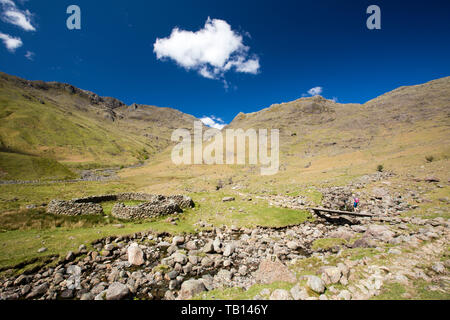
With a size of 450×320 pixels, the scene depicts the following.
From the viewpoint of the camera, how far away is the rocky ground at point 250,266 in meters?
7.01

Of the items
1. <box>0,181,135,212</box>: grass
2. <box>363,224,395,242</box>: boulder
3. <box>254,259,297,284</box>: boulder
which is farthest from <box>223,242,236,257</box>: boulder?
<box>0,181,135,212</box>: grass

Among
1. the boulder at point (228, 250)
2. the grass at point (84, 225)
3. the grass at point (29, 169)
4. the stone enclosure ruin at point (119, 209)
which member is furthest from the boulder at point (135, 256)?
the grass at point (29, 169)

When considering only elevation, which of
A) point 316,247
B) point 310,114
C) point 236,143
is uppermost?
point 310,114

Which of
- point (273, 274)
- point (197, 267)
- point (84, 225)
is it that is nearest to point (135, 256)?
point (197, 267)

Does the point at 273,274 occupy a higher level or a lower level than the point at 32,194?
lower

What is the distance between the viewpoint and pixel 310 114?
5320 inches

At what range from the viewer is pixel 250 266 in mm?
10719

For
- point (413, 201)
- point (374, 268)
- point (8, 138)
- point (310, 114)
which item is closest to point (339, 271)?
point (374, 268)

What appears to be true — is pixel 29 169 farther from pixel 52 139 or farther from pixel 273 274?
pixel 52 139

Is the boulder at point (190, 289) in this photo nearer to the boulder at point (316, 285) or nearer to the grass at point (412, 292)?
the boulder at point (316, 285)

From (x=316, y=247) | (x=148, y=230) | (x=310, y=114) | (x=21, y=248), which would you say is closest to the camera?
(x=21, y=248)

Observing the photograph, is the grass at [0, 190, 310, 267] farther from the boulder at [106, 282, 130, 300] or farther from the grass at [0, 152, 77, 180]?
the grass at [0, 152, 77, 180]
